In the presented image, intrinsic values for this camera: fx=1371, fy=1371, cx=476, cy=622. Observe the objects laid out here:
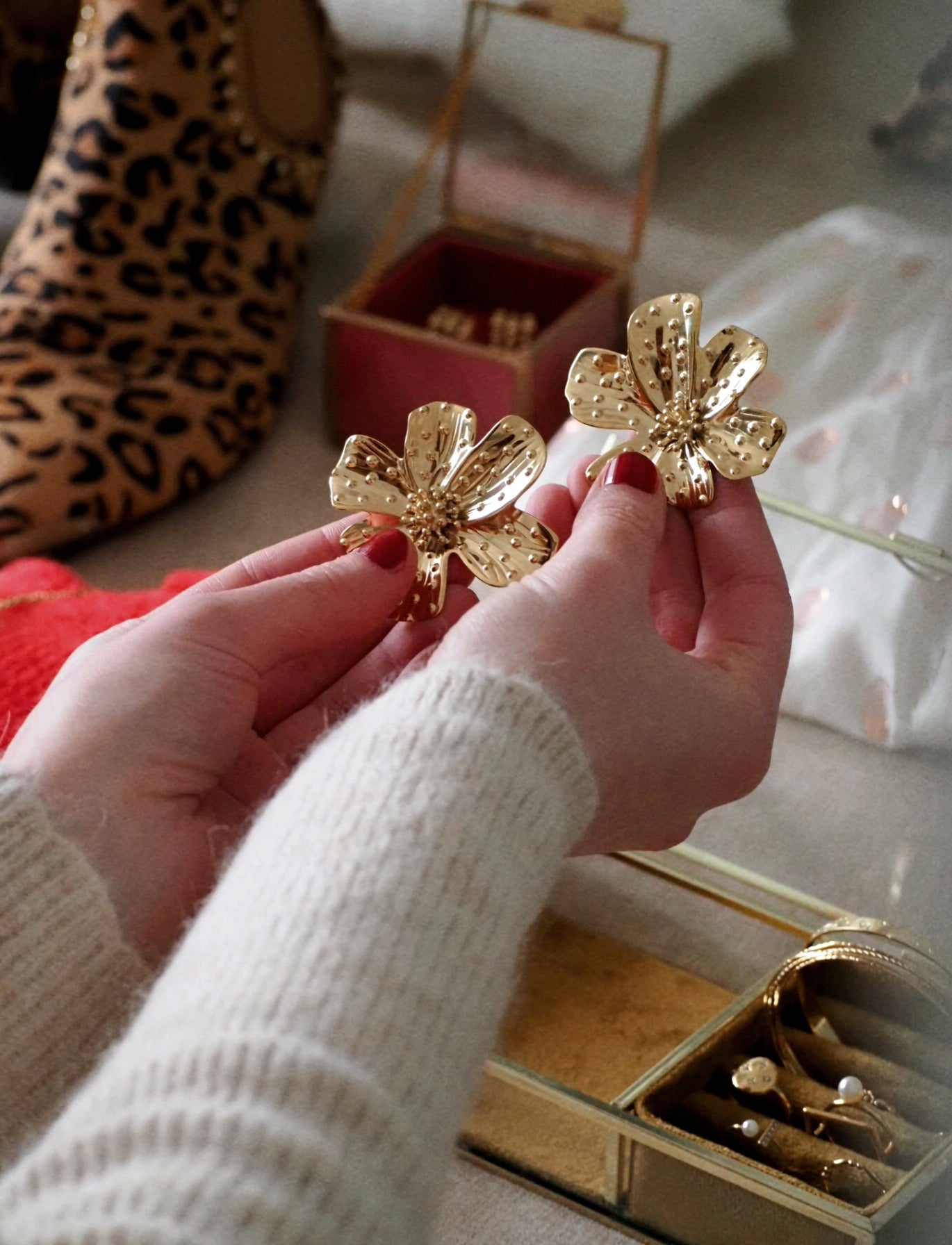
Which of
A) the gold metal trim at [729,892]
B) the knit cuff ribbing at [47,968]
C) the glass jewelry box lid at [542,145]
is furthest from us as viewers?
the glass jewelry box lid at [542,145]

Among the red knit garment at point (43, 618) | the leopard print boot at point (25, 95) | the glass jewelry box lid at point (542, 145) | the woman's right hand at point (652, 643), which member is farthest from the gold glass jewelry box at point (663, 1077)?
the leopard print boot at point (25, 95)

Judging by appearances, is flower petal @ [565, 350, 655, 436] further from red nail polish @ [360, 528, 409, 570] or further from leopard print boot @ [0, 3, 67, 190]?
leopard print boot @ [0, 3, 67, 190]

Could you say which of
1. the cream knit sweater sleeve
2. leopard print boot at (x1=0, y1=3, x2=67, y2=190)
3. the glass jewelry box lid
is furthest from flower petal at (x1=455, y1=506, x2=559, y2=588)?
leopard print boot at (x1=0, y1=3, x2=67, y2=190)

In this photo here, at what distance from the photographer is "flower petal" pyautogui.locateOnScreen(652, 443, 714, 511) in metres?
0.65

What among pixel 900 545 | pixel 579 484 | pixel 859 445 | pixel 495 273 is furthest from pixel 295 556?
pixel 495 273

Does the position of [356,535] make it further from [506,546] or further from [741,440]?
[741,440]

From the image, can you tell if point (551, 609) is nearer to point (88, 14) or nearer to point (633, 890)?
point (633, 890)

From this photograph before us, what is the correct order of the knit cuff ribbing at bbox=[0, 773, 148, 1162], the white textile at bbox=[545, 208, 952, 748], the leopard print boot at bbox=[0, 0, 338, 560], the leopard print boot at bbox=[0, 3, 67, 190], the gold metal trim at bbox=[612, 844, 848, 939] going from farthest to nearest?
the leopard print boot at bbox=[0, 3, 67, 190]
the leopard print boot at bbox=[0, 0, 338, 560]
the white textile at bbox=[545, 208, 952, 748]
the gold metal trim at bbox=[612, 844, 848, 939]
the knit cuff ribbing at bbox=[0, 773, 148, 1162]

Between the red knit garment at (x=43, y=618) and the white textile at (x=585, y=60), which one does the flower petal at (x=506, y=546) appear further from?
the white textile at (x=585, y=60)

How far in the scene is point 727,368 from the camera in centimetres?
65

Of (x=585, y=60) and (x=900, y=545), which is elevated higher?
(x=585, y=60)

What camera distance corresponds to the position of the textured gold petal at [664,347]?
0.65 meters

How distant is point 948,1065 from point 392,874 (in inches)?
14.4

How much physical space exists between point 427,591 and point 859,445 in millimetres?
468
